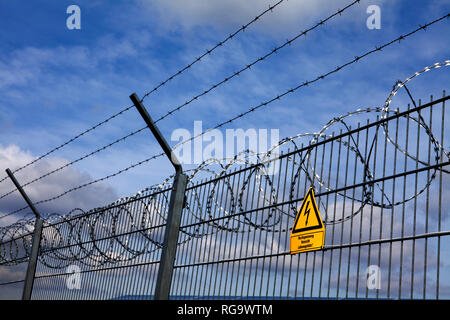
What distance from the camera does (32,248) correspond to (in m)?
12.7

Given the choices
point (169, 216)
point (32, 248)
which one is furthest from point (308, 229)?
point (32, 248)

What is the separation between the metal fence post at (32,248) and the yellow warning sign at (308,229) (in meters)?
7.94

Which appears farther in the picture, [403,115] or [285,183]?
[285,183]

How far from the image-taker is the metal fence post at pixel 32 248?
1235 cm

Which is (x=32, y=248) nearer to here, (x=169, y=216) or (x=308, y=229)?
(x=169, y=216)

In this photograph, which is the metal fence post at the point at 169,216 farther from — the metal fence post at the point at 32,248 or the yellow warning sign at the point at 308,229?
the metal fence post at the point at 32,248

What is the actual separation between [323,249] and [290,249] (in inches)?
17.4

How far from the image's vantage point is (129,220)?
9570 mm

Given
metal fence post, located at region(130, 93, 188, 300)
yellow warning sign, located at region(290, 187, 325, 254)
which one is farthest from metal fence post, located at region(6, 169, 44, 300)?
yellow warning sign, located at region(290, 187, 325, 254)

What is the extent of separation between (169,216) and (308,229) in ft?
8.85

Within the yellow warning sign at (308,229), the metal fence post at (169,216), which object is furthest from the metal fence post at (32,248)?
the yellow warning sign at (308,229)
